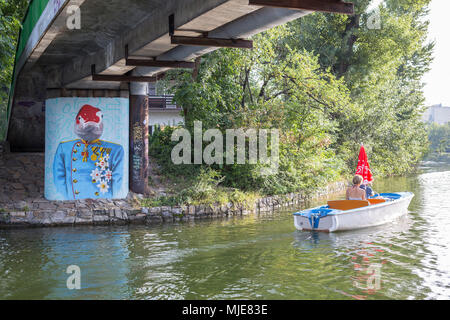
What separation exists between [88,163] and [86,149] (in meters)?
0.52

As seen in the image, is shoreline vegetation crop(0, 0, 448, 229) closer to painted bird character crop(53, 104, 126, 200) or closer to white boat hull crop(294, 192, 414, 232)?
painted bird character crop(53, 104, 126, 200)

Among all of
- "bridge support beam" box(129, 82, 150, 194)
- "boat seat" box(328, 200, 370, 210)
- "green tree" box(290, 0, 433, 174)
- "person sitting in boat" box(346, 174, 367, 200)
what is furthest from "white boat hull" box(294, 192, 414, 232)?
"green tree" box(290, 0, 433, 174)

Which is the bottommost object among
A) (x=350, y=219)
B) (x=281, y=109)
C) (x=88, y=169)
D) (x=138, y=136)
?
(x=350, y=219)

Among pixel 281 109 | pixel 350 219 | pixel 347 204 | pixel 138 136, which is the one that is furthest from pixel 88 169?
pixel 350 219

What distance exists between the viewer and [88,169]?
57.9ft

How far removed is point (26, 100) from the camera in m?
19.5

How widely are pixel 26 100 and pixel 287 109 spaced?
11.5 meters

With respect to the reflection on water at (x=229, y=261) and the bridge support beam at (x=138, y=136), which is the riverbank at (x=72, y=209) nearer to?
the bridge support beam at (x=138, y=136)

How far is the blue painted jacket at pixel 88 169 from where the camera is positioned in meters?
17.4

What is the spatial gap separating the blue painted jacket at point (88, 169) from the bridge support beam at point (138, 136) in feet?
1.84

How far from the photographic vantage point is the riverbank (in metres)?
15.7

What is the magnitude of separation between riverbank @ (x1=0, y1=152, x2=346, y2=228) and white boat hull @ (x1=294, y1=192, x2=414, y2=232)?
4448 millimetres

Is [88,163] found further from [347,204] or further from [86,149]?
[347,204]
